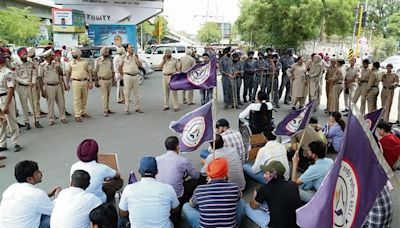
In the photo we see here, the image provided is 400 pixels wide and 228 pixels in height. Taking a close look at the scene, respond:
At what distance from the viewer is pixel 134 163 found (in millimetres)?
6566

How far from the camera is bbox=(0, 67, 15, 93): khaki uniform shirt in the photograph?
6.90 m

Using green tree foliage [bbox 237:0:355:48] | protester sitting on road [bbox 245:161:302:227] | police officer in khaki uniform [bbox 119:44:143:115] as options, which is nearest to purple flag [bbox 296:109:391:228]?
protester sitting on road [bbox 245:161:302:227]

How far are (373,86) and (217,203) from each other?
750 centimetres

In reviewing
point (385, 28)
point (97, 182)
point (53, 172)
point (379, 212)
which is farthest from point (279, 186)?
point (385, 28)

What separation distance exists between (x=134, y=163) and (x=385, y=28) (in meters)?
38.2

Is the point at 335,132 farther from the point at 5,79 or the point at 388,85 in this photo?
the point at 5,79

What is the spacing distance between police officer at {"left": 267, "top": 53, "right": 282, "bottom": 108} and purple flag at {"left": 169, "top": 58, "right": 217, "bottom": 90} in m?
5.56

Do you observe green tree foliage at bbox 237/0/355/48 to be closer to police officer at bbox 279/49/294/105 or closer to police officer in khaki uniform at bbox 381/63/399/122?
police officer at bbox 279/49/294/105

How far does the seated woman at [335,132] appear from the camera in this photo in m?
6.56

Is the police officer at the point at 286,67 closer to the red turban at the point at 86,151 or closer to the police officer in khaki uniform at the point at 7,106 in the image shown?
the police officer in khaki uniform at the point at 7,106

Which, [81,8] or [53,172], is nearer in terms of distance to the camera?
[53,172]

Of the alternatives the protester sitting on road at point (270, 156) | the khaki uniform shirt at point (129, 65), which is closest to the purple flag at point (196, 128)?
the protester sitting on road at point (270, 156)

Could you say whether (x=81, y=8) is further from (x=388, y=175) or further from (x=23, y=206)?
(x=388, y=175)

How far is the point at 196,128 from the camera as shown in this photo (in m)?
4.95
